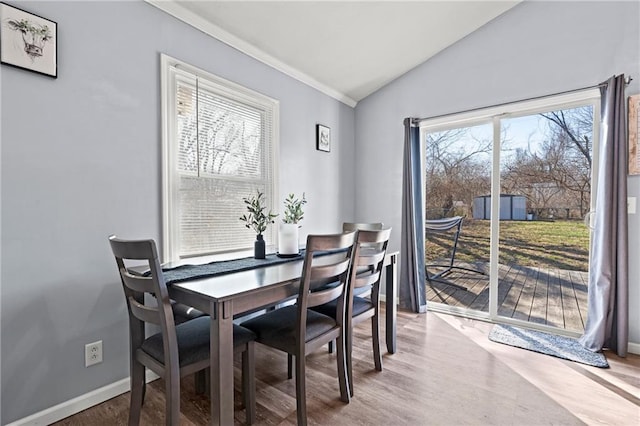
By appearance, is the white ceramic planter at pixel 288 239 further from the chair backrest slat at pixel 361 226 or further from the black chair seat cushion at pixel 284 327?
the chair backrest slat at pixel 361 226

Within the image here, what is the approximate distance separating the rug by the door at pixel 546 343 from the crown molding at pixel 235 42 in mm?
2907

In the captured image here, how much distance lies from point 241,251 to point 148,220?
2.56 ft

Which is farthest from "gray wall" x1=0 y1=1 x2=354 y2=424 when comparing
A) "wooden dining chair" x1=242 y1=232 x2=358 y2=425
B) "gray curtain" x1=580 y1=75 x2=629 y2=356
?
"gray curtain" x1=580 y1=75 x2=629 y2=356

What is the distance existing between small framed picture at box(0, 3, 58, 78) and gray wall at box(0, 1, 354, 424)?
4cm

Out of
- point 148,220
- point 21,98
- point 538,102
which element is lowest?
point 148,220

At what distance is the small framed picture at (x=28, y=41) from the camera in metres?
1.43

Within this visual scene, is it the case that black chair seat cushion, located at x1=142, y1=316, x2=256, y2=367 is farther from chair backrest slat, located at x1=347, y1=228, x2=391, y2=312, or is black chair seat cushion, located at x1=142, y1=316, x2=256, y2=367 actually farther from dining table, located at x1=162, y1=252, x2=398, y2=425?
chair backrest slat, located at x1=347, y1=228, x2=391, y2=312

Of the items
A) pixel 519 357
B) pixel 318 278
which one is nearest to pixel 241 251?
pixel 318 278

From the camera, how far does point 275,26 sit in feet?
7.86

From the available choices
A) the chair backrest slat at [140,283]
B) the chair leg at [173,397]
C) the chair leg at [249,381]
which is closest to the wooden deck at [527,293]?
the chair leg at [249,381]

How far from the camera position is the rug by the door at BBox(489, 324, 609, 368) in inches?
88.6

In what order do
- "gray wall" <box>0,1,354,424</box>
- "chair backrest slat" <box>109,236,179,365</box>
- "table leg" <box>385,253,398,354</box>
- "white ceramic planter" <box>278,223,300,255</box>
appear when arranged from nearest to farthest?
"chair backrest slat" <box>109,236,179,365</box>, "gray wall" <box>0,1,354,424</box>, "white ceramic planter" <box>278,223,300,255</box>, "table leg" <box>385,253,398,354</box>

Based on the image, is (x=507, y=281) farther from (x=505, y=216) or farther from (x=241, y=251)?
(x=241, y=251)

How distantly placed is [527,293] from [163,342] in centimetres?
309
